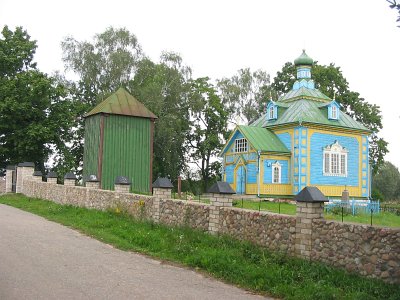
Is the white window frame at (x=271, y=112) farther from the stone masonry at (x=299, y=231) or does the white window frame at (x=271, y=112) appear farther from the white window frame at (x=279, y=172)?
the stone masonry at (x=299, y=231)

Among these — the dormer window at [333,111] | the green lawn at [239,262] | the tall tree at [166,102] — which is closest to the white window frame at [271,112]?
the dormer window at [333,111]

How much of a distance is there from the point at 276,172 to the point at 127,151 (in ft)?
31.8

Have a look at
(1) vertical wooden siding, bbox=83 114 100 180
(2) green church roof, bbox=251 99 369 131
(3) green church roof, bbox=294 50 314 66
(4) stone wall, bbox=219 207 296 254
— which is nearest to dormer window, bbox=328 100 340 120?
(2) green church roof, bbox=251 99 369 131

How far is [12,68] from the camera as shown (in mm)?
34156

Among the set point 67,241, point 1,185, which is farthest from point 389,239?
point 1,185

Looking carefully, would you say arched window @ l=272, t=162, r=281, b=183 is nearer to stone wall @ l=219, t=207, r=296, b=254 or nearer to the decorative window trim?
the decorative window trim

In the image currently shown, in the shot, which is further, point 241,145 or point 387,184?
point 387,184

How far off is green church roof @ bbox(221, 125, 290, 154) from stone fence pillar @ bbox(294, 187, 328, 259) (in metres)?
19.5

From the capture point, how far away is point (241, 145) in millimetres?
30328

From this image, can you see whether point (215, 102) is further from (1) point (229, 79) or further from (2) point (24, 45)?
(2) point (24, 45)

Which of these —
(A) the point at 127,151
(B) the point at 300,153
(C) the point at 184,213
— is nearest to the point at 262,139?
(B) the point at 300,153

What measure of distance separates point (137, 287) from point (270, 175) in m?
22.1

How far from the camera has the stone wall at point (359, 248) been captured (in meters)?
6.99

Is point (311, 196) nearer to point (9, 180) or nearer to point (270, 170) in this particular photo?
point (270, 170)
